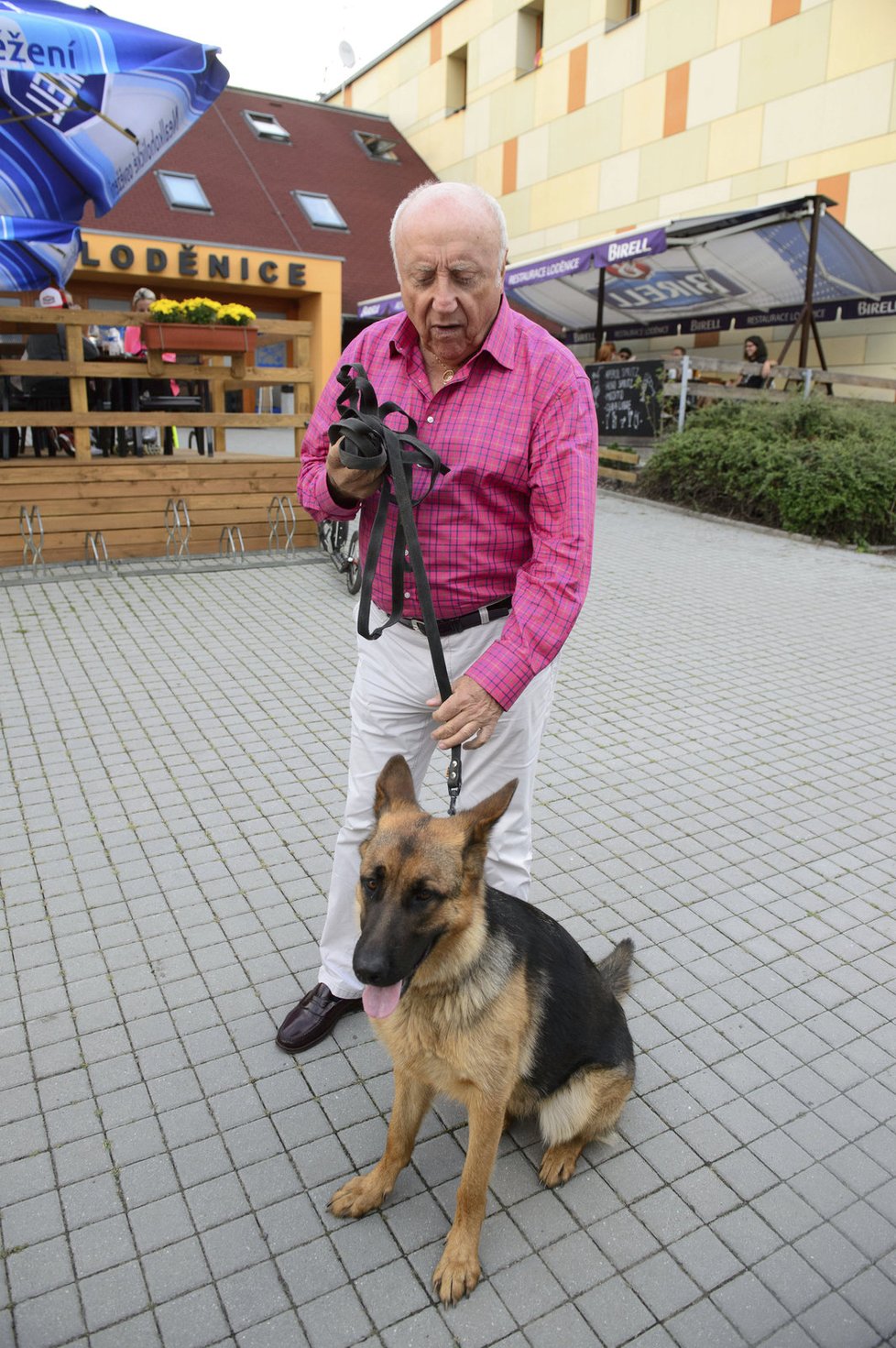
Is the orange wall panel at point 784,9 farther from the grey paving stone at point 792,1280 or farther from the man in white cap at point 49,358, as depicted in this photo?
the grey paving stone at point 792,1280

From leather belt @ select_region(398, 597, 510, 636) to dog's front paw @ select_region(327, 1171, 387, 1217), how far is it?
147 centimetres

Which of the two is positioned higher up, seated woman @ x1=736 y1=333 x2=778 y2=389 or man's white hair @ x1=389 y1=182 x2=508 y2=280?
seated woman @ x1=736 y1=333 x2=778 y2=389

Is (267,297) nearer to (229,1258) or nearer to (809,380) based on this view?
(809,380)

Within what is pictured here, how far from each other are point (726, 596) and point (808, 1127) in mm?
6738

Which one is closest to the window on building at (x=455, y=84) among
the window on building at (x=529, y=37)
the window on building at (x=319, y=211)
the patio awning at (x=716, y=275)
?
the window on building at (x=529, y=37)

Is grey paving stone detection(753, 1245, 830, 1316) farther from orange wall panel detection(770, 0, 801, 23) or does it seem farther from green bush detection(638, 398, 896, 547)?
orange wall panel detection(770, 0, 801, 23)

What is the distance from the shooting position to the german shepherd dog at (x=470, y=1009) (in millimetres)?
2029

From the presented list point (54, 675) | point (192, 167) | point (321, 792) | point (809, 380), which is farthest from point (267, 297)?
point (321, 792)

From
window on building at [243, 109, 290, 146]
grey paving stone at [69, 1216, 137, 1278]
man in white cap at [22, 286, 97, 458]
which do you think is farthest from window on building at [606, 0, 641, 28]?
grey paving stone at [69, 1216, 137, 1278]

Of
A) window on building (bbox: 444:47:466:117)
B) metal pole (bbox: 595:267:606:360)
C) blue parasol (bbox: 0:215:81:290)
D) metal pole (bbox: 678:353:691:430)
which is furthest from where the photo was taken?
window on building (bbox: 444:47:466:117)

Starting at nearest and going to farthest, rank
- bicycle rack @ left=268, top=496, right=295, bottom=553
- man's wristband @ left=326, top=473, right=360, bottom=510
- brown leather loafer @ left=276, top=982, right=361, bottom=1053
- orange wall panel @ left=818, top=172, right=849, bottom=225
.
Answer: man's wristband @ left=326, top=473, right=360, bottom=510
brown leather loafer @ left=276, top=982, right=361, bottom=1053
bicycle rack @ left=268, top=496, right=295, bottom=553
orange wall panel @ left=818, top=172, right=849, bottom=225

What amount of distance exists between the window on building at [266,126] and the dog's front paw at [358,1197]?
26291 mm

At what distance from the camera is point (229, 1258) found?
7.39ft

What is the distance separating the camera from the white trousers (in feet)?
8.82
